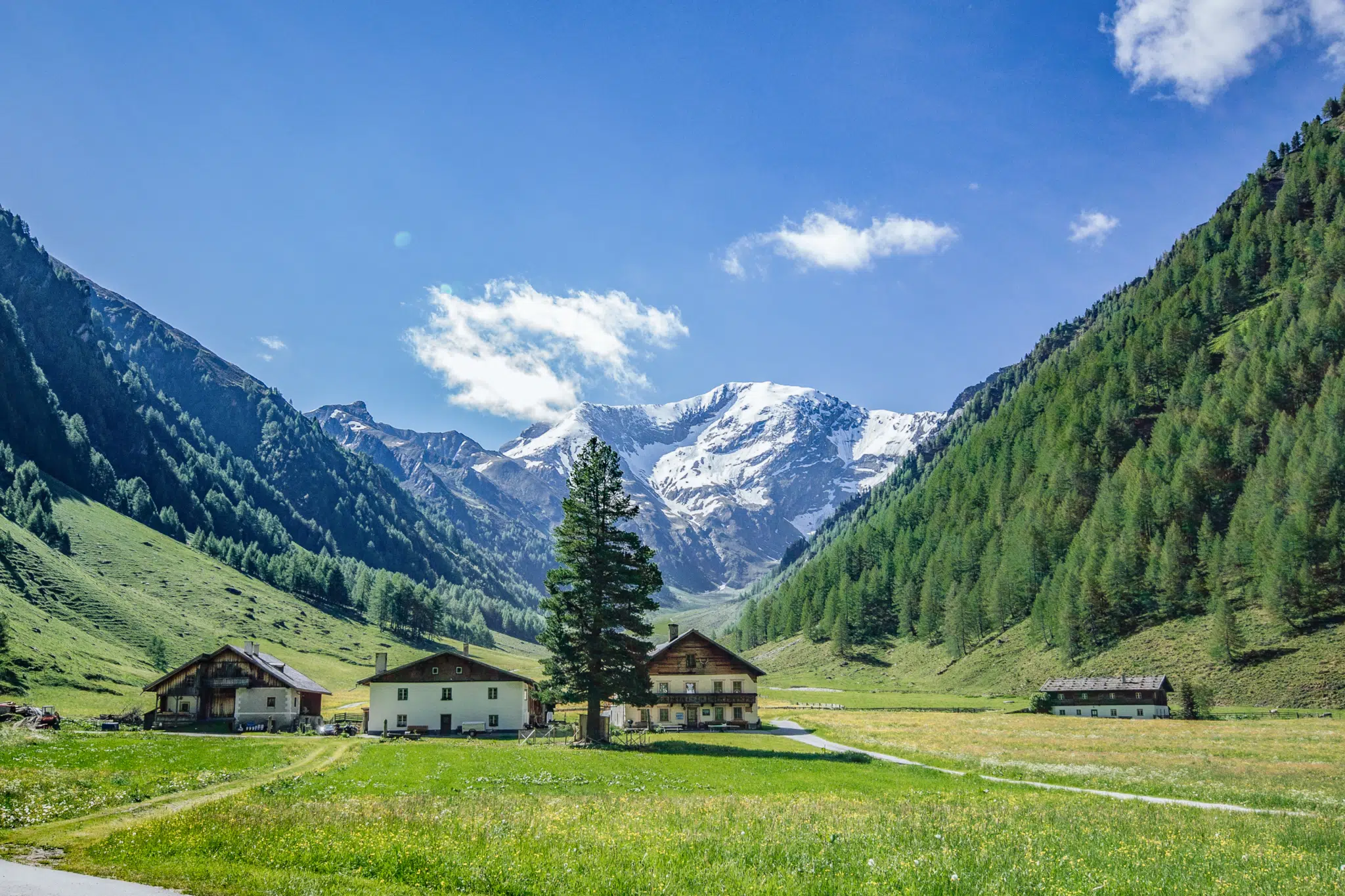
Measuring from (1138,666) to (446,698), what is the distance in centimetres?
8696

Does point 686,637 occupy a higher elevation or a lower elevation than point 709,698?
higher

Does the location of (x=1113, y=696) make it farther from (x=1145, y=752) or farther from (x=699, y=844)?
(x=699, y=844)

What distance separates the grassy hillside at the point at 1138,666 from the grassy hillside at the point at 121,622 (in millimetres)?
91661

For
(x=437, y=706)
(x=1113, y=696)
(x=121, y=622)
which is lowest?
(x=1113, y=696)

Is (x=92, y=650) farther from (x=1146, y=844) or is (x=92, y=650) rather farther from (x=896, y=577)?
(x=896, y=577)

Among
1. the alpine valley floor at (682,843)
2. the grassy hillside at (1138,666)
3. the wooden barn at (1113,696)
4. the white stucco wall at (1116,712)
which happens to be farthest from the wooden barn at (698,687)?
the alpine valley floor at (682,843)

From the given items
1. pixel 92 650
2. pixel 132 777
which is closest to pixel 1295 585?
pixel 132 777

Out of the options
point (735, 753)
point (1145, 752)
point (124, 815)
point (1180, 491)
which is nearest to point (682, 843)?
point (124, 815)

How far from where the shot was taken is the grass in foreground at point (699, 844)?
16.0m

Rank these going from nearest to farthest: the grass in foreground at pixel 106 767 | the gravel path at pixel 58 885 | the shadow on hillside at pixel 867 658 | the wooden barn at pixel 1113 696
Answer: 1. the gravel path at pixel 58 885
2. the grass in foreground at pixel 106 767
3. the wooden barn at pixel 1113 696
4. the shadow on hillside at pixel 867 658

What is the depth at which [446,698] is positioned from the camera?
250ft

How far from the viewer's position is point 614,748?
54.6 meters

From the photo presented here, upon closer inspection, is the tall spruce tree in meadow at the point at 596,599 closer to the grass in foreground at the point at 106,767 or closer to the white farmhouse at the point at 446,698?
the grass in foreground at the point at 106,767

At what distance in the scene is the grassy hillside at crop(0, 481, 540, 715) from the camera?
292 ft
